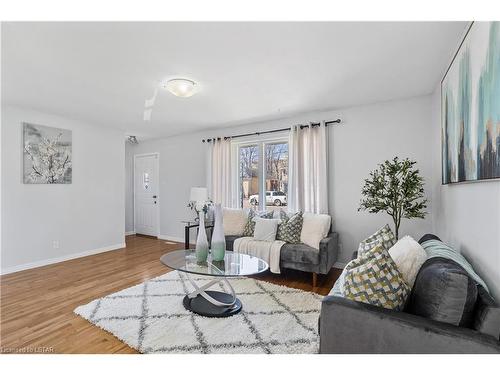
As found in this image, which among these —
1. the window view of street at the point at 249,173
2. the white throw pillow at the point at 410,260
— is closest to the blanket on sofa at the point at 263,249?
the window view of street at the point at 249,173

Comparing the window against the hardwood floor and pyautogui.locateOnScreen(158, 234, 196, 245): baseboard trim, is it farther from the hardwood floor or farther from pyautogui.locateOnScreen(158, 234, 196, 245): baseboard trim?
pyautogui.locateOnScreen(158, 234, 196, 245): baseboard trim

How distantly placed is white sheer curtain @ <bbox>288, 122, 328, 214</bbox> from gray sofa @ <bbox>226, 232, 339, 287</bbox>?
697 mm

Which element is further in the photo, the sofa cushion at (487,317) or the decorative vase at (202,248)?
the decorative vase at (202,248)

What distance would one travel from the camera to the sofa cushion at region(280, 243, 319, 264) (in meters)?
3.26

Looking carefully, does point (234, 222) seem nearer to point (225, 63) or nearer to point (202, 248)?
point (202, 248)

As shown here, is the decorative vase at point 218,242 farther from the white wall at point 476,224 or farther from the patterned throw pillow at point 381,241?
the white wall at point 476,224

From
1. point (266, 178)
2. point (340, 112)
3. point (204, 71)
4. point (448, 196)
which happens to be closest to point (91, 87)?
point (204, 71)

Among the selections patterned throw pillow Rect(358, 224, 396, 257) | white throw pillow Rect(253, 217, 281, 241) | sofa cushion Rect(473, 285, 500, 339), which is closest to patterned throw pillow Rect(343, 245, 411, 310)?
sofa cushion Rect(473, 285, 500, 339)

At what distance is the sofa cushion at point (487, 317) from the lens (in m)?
1.17

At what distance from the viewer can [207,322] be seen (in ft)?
7.57

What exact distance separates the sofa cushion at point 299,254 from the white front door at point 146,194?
378cm

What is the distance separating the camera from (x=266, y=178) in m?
4.71

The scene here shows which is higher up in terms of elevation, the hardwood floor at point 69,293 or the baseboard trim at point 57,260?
the baseboard trim at point 57,260
